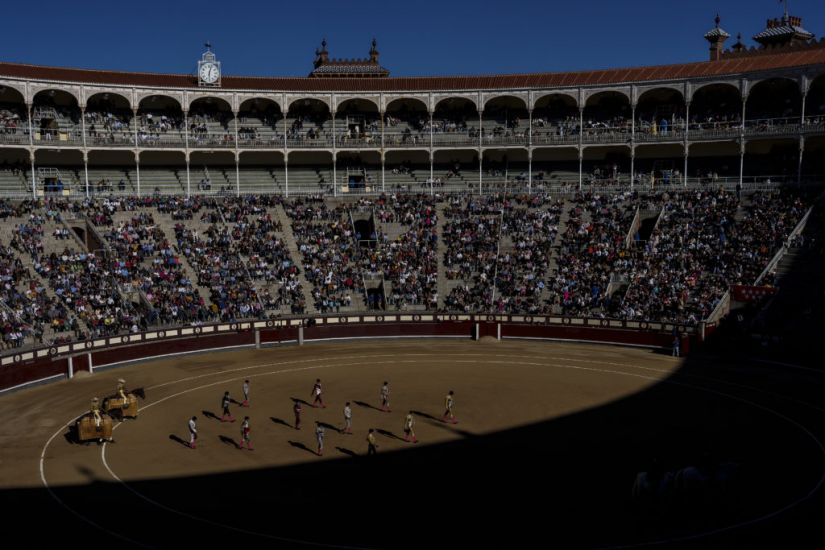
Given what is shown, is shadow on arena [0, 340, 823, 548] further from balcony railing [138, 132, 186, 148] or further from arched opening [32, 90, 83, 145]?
arched opening [32, 90, 83, 145]

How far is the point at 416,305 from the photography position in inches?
1911

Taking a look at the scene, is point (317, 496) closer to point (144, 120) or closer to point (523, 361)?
point (523, 361)

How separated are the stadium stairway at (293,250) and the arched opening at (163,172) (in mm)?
9251

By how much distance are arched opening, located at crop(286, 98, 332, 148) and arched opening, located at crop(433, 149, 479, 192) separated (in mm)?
9480

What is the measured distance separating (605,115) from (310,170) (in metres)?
24.8

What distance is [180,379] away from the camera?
3481 cm

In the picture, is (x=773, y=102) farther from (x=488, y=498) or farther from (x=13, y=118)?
(x=13, y=118)

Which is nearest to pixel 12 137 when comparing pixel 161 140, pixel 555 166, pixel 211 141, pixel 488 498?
pixel 161 140

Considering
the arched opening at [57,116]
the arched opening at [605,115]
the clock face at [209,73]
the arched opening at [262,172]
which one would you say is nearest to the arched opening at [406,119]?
the arched opening at [262,172]

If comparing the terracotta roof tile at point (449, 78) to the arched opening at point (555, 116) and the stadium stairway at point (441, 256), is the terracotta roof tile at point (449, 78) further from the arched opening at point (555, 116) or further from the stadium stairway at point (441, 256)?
the stadium stairway at point (441, 256)

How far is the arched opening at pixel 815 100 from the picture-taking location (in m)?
54.5

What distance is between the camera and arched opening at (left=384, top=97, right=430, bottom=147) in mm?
63938

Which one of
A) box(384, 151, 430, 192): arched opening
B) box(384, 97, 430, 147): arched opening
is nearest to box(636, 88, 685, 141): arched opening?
box(384, 97, 430, 147): arched opening

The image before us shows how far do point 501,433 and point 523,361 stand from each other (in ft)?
42.9
